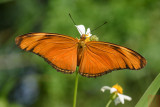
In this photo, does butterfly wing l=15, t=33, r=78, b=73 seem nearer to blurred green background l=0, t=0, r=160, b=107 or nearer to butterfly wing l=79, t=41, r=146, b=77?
butterfly wing l=79, t=41, r=146, b=77

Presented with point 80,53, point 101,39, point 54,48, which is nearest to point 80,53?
point 80,53

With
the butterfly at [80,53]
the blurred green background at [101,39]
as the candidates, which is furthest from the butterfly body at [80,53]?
the blurred green background at [101,39]

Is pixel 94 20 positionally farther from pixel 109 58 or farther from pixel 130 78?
pixel 109 58

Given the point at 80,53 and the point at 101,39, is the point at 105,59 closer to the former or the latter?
the point at 80,53

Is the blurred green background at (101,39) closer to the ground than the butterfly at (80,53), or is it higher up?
higher up

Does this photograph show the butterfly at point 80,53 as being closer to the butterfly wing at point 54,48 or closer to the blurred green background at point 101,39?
the butterfly wing at point 54,48

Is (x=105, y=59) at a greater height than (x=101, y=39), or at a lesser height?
lesser

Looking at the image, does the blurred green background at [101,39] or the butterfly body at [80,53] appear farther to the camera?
the blurred green background at [101,39]

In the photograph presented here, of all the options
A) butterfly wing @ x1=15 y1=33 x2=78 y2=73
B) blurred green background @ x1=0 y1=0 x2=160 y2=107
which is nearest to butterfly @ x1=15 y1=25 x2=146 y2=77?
butterfly wing @ x1=15 y1=33 x2=78 y2=73
